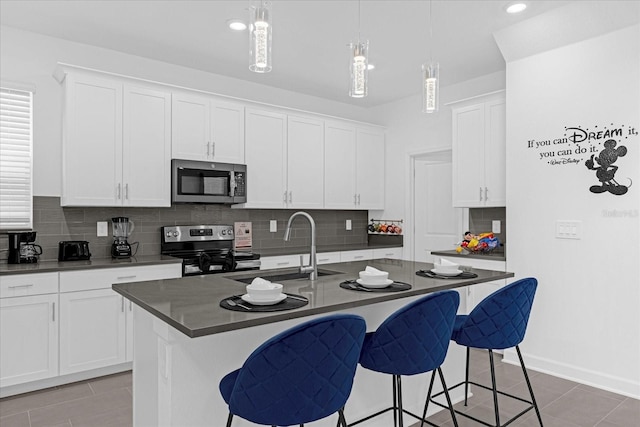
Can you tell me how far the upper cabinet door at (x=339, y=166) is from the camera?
5.34 m

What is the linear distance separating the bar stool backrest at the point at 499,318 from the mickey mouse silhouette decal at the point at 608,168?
148cm

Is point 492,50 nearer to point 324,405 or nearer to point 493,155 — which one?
point 493,155

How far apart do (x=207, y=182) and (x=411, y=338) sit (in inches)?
118

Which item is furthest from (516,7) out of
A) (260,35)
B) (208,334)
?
(208,334)

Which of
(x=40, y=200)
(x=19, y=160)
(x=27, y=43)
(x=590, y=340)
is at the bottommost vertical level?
(x=590, y=340)

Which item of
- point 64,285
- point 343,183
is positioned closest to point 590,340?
point 343,183

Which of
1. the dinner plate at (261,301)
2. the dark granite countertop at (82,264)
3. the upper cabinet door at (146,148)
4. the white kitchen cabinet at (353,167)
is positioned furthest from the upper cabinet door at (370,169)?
the dinner plate at (261,301)

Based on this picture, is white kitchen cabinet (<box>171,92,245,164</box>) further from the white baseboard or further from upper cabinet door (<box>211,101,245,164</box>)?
the white baseboard

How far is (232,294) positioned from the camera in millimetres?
2080

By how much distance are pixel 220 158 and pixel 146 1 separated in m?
1.61

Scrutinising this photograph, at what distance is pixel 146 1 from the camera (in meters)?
3.17

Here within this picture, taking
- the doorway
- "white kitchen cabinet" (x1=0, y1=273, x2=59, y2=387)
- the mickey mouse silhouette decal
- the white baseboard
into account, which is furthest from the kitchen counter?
"white kitchen cabinet" (x1=0, y1=273, x2=59, y2=387)

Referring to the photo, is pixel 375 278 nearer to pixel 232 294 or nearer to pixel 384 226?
pixel 232 294

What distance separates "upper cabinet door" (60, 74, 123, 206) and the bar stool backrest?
3.08m
